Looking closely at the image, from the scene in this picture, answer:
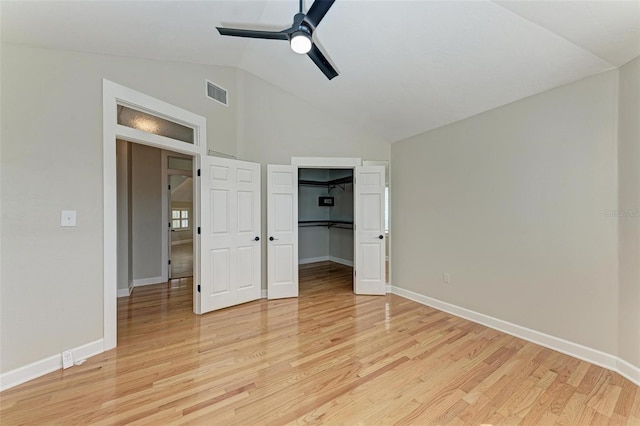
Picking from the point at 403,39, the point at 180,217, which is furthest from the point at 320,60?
the point at 180,217

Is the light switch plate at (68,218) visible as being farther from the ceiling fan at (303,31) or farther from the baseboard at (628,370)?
the baseboard at (628,370)

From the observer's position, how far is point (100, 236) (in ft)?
7.85

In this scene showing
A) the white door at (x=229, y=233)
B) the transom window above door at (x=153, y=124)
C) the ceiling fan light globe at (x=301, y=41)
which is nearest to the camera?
the ceiling fan light globe at (x=301, y=41)

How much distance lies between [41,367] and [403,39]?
4.31 metres

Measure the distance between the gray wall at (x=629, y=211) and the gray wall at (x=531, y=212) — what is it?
0.05m

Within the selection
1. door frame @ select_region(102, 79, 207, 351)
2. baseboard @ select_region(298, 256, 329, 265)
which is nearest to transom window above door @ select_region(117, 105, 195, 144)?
door frame @ select_region(102, 79, 207, 351)

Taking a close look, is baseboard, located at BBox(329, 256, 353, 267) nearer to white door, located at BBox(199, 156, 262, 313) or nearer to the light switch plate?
white door, located at BBox(199, 156, 262, 313)

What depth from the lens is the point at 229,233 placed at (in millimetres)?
3535

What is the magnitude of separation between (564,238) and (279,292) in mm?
3528

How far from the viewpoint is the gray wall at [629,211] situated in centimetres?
203

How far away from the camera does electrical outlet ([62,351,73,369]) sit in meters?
2.13

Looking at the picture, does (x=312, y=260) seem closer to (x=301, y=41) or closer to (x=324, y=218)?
(x=324, y=218)

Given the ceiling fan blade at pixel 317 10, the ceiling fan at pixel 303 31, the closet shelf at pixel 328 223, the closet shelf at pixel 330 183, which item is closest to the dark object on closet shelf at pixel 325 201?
the closet shelf at pixel 330 183

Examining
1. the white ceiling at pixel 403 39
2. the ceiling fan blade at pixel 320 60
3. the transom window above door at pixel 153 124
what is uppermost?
the white ceiling at pixel 403 39
